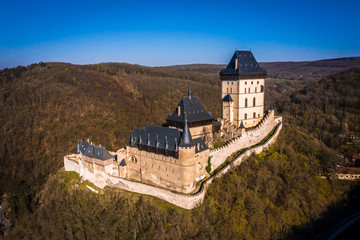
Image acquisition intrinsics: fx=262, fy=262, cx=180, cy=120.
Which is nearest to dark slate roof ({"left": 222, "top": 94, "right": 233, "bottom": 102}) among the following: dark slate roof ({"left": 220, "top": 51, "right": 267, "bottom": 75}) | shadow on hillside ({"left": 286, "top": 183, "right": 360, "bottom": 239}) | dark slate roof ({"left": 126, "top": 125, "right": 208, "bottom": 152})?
dark slate roof ({"left": 220, "top": 51, "right": 267, "bottom": 75})

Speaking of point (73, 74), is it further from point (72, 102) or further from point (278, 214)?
point (278, 214)

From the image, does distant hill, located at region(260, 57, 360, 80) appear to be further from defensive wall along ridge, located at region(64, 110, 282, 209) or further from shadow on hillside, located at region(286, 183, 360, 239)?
defensive wall along ridge, located at region(64, 110, 282, 209)

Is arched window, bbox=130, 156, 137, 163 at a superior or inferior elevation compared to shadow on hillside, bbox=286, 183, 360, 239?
superior

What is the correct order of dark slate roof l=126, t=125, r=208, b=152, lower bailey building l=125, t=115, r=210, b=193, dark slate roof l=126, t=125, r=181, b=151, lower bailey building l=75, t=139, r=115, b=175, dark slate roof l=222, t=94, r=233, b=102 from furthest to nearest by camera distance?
dark slate roof l=222, t=94, r=233, b=102 < lower bailey building l=75, t=139, r=115, b=175 < dark slate roof l=126, t=125, r=181, b=151 < dark slate roof l=126, t=125, r=208, b=152 < lower bailey building l=125, t=115, r=210, b=193

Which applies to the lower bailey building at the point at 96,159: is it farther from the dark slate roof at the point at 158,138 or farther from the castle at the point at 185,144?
the dark slate roof at the point at 158,138

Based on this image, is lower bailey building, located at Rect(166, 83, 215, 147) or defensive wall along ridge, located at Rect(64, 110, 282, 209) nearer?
defensive wall along ridge, located at Rect(64, 110, 282, 209)

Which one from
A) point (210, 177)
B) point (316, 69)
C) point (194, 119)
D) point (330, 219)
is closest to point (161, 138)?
point (194, 119)

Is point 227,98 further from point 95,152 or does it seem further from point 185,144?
point 95,152
